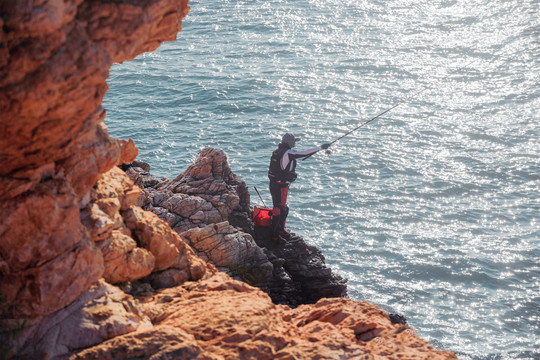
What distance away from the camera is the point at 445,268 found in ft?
58.3

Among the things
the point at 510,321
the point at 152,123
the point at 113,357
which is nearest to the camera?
the point at 113,357

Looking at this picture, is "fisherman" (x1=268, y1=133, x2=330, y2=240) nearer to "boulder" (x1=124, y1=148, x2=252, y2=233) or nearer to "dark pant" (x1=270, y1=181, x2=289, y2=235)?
"dark pant" (x1=270, y1=181, x2=289, y2=235)

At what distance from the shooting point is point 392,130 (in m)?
26.0

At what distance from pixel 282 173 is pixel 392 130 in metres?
12.2

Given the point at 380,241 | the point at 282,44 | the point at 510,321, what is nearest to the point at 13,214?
the point at 510,321

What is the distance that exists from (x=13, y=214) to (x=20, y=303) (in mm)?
1016

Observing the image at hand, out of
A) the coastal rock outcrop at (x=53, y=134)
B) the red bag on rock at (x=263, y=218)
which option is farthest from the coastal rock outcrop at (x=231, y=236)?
the coastal rock outcrop at (x=53, y=134)

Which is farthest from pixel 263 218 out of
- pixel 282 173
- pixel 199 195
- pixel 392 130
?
pixel 392 130

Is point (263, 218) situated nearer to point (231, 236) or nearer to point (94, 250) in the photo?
point (231, 236)

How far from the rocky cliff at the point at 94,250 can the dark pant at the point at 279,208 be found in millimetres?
5141

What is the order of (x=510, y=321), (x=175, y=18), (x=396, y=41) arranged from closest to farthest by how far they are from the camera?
(x=175, y=18) → (x=510, y=321) → (x=396, y=41)

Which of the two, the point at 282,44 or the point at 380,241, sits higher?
the point at 282,44

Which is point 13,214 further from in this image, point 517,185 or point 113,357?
point 517,185

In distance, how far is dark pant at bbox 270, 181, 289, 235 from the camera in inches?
577
